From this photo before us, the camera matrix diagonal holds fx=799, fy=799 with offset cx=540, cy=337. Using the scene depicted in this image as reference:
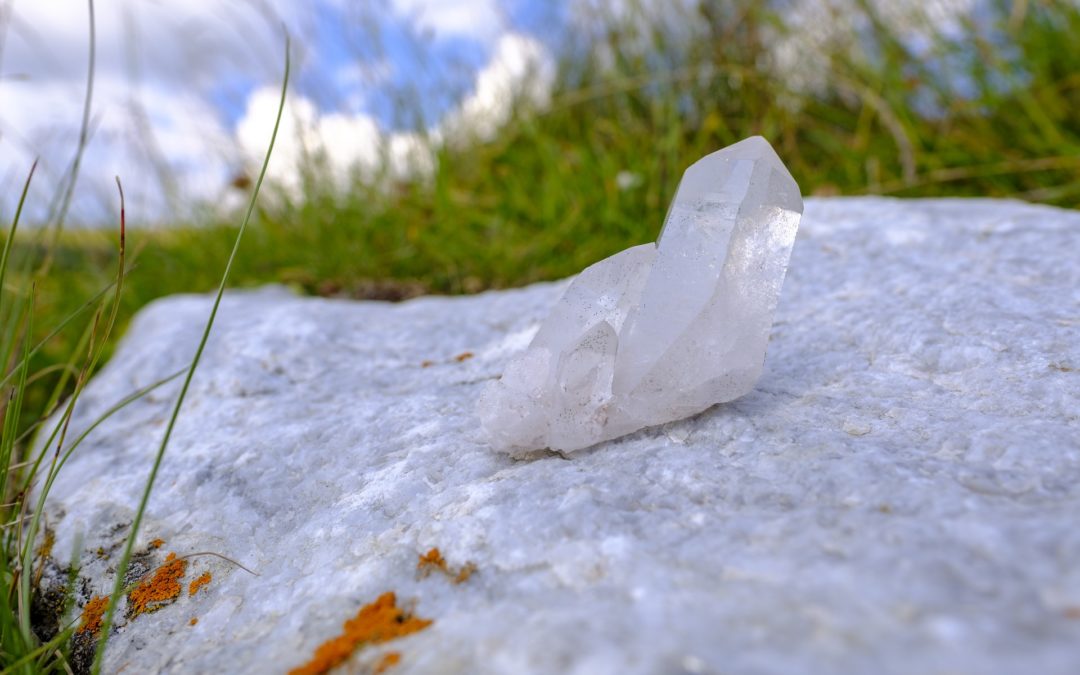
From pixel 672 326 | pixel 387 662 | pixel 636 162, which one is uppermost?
pixel 636 162

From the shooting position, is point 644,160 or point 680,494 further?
point 644,160

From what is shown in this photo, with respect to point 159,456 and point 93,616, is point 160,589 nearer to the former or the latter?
point 93,616

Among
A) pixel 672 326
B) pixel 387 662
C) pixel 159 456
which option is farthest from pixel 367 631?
pixel 672 326

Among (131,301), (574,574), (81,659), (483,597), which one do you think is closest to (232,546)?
(81,659)

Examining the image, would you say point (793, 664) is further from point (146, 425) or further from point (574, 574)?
point (146, 425)

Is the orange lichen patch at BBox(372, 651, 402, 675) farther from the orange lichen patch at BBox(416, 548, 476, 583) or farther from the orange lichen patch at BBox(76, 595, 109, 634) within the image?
the orange lichen patch at BBox(76, 595, 109, 634)

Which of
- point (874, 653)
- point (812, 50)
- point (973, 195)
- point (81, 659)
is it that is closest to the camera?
point (874, 653)
